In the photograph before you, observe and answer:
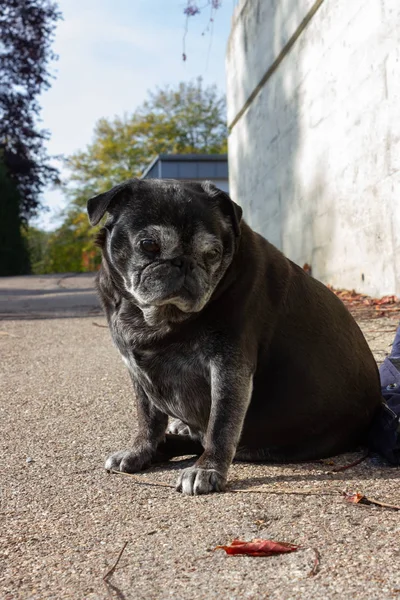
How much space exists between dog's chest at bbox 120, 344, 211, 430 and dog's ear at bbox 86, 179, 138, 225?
1.94ft

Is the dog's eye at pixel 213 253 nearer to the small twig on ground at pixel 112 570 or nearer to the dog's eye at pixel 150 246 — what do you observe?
the dog's eye at pixel 150 246

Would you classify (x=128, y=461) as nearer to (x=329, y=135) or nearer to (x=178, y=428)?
(x=178, y=428)

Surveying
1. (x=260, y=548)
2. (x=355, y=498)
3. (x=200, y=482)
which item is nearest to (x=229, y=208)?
(x=200, y=482)

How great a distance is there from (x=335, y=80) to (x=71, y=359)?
4733 millimetres

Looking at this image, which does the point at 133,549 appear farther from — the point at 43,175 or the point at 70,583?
the point at 43,175

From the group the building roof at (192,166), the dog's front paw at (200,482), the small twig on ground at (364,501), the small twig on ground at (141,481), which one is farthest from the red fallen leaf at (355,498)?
the building roof at (192,166)

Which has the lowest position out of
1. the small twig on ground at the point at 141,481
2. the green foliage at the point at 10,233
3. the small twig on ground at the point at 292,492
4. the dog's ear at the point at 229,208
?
the small twig on ground at the point at 141,481

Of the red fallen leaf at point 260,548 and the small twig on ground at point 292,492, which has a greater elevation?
the red fallen leaf at point 260,548

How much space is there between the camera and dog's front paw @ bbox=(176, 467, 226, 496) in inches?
107

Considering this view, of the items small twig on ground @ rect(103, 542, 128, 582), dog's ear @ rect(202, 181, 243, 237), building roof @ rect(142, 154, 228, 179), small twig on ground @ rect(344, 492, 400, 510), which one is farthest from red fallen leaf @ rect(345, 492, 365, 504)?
building roof @ rect(142, 154, 228, 179)

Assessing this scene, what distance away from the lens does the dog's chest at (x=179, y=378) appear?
2986mm

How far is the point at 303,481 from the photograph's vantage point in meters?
2.82

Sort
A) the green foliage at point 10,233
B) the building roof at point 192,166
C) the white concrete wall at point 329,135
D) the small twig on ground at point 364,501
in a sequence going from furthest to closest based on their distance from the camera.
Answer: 1. the building roof at point 192,166
2. the green foliage at point 10,233
3. the white concrete wall at point 329,135
4. the small twig on ground at point 364,501

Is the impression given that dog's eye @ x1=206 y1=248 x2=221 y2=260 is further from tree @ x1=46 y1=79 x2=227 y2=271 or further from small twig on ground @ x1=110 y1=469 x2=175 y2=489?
tree @ x1=46 y1=79 x2=227 y2=271
